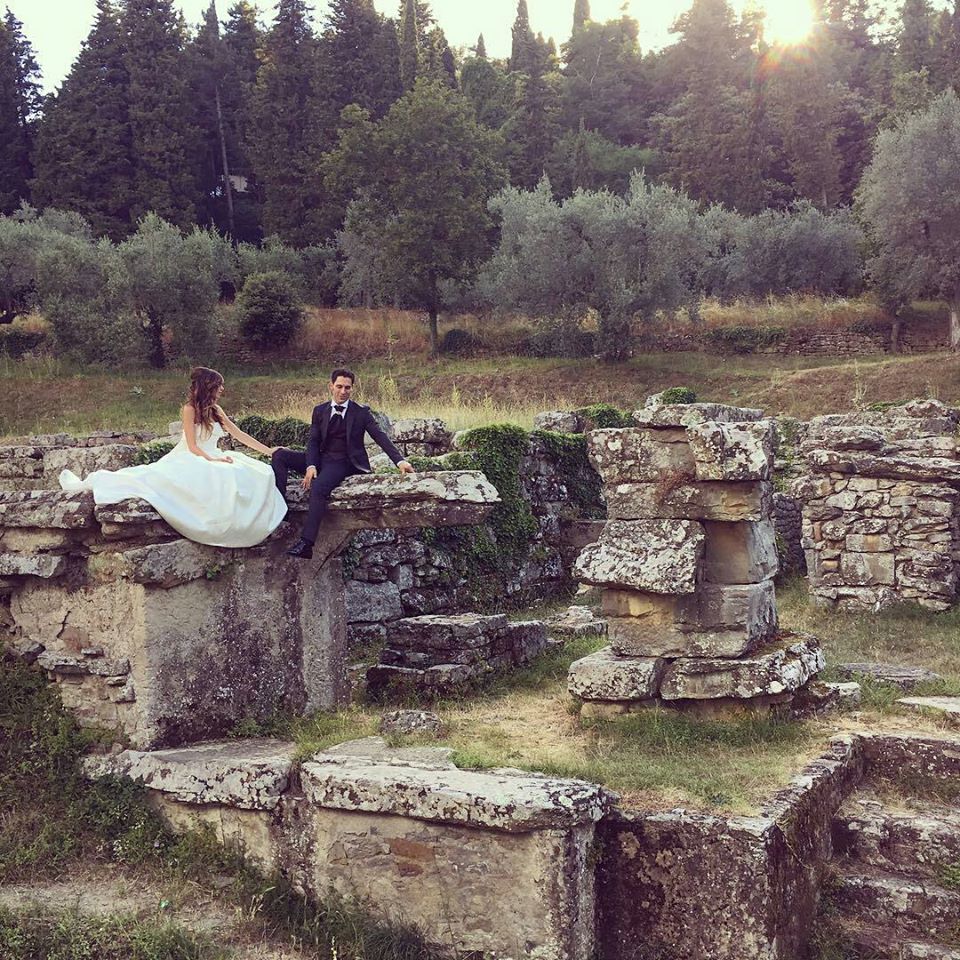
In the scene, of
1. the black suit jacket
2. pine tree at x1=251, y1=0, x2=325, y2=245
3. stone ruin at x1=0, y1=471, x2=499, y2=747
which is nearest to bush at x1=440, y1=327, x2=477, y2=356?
pine tree at x1=251, y1=0, x2=325, y2=245

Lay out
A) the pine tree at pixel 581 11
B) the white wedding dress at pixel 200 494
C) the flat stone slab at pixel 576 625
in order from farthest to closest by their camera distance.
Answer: the pine tree at pixel 581 11
the flat stone slab at pixel 576 625
the white wedding dress at pixel 200 494

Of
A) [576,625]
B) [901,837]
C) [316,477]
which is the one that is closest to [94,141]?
[576,625]

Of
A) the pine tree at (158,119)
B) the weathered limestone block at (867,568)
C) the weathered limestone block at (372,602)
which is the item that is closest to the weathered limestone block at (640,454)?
the weathered limestone block at (372,602)

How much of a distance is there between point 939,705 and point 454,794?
381 centimetres

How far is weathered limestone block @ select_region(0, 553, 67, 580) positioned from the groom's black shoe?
148 centimetres

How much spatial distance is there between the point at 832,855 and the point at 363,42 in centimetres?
5057

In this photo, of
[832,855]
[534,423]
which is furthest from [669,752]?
[534,423]

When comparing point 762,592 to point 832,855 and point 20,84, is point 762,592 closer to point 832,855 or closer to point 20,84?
point 832,855

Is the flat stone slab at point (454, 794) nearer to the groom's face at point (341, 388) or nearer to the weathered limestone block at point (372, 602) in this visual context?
the groom's face at point (341, 388)

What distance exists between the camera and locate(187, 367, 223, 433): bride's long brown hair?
291 inches

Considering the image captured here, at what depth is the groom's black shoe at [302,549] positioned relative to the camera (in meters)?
7.23

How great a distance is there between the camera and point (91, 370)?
107 feet

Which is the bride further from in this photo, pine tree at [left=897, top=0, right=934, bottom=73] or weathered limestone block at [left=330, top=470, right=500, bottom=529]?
pine tree at [left=897, top=0, right=934, bottom=73]

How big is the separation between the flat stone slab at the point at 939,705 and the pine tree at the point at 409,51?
151 feet
